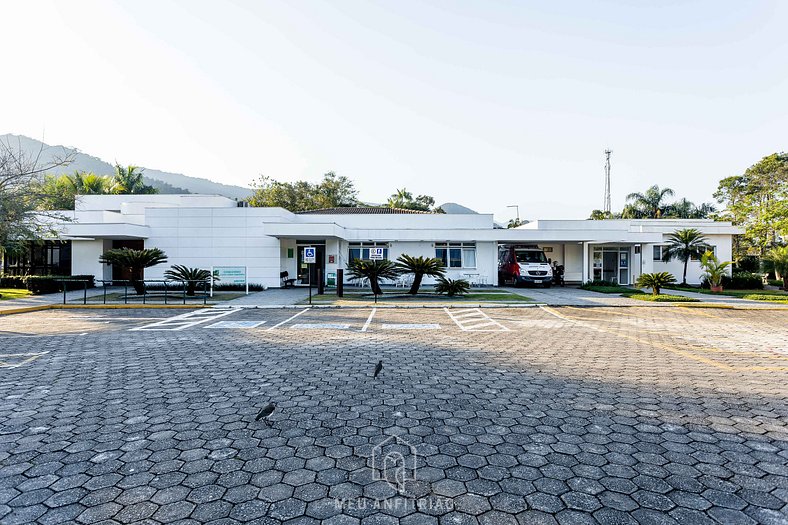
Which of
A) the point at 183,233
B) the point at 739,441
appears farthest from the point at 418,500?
the point at 183,233

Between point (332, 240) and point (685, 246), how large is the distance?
21.0m

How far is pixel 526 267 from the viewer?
80.6 feet

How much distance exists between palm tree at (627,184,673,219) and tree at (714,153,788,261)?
493 centimetres

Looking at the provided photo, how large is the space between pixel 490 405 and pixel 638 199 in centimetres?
4623

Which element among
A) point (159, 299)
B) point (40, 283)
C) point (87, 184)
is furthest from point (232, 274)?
point (87, 184)

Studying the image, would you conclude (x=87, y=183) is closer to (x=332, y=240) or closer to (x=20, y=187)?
(x=20, y=187)

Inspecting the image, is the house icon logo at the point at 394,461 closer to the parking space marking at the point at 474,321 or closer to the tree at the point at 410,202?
the parking space marking at the point at 474,321

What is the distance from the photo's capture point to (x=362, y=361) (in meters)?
6.92

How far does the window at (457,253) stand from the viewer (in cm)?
2542

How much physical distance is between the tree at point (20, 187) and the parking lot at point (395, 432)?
10.6 meters

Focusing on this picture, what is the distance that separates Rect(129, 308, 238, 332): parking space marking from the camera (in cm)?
1072

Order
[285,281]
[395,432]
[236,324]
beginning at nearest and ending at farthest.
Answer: [395,432] → [236,324] → [285,281]

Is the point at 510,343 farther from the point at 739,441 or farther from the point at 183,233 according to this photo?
the point at 183,233

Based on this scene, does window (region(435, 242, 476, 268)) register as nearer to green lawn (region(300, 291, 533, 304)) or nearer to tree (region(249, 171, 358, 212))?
green lawn (region(300, 291, 533, 304))
